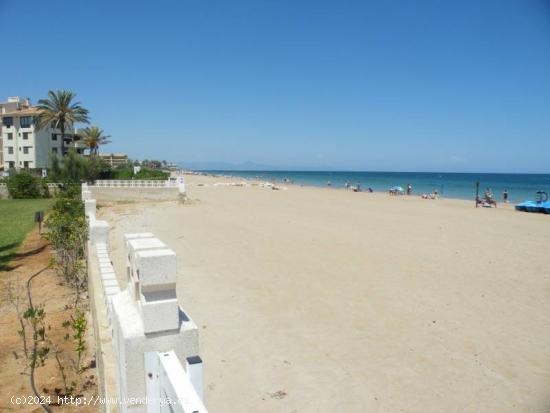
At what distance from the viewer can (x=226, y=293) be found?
8.57m

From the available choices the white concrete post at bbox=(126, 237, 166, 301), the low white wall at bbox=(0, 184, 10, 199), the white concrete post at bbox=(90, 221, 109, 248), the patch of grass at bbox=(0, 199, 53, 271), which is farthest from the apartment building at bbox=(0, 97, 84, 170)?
the white concrete post at bbox=(126, 237, 166, 301)

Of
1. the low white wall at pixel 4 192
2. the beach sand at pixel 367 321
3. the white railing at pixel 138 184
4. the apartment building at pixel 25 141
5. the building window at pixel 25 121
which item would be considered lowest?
the beach sand at pixel 367 321

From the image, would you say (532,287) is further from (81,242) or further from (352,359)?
(81,242)

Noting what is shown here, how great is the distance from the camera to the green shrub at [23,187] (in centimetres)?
2977

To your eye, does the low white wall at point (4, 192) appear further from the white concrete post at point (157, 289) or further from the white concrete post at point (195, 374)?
the white concrete post at point (195, 374)

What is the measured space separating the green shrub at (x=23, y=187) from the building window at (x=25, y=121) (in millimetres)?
25668

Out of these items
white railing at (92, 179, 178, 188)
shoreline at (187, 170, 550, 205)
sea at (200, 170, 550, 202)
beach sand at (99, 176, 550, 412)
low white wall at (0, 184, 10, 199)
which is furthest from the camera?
sea at (200, 170, 550, 202)

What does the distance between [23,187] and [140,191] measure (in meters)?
9.64

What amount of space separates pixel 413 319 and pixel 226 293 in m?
3.85

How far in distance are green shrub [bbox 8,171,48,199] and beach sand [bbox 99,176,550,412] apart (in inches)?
765

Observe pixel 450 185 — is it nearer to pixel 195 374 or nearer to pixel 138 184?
pixel 138 184

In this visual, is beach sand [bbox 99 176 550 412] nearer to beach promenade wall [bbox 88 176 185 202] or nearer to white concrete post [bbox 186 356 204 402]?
white concrete post [bbox 186 356 204 402]

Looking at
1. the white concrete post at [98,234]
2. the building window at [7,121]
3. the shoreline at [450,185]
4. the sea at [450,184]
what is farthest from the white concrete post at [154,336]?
the building window at [7,121]

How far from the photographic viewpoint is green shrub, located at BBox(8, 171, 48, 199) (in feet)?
97.7
